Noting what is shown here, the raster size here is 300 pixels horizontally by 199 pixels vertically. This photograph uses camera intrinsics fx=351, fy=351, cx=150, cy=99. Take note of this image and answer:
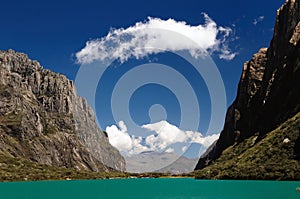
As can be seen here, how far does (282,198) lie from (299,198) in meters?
4.81

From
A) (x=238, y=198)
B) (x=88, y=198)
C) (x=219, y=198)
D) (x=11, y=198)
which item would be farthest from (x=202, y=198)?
(x=11, y=198)

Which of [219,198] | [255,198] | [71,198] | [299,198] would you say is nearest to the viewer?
[299,198]

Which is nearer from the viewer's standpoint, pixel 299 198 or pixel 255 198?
pixel 299 198

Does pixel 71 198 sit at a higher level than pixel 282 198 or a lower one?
higher

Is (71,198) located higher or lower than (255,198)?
higher

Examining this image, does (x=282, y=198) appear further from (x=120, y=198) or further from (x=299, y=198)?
(x=120, y=198)

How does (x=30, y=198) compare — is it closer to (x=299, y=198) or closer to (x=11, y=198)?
(x=11, y=198)

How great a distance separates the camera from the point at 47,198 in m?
115

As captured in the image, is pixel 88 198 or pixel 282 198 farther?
pixel 88 198

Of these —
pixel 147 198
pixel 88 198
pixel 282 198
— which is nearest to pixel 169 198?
pixel 147 198

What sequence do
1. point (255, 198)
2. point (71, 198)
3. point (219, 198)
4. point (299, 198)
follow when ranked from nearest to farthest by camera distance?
point (299, 198), point (255, 198), point (219, 198), point (71, 198)

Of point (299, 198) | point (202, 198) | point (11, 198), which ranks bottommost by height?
point (299, 198)

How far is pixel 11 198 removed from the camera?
11369 cm

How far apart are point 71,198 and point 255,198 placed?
189 feet
